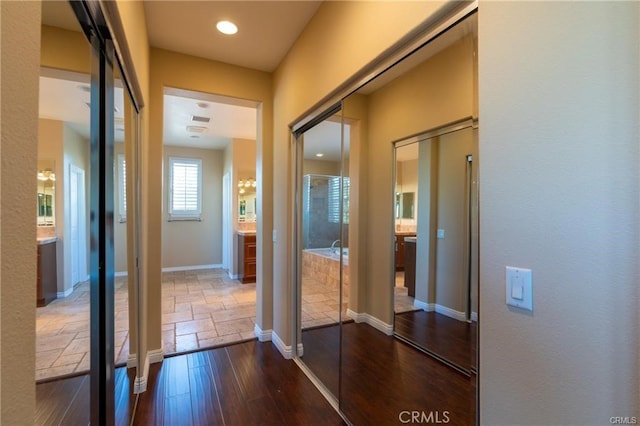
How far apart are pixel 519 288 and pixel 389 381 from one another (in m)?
1.35

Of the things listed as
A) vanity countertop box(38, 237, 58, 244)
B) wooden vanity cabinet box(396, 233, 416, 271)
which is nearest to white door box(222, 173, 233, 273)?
wooden vanity cabinet box(396, 233, 416, 271)

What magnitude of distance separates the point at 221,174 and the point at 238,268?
2522mm

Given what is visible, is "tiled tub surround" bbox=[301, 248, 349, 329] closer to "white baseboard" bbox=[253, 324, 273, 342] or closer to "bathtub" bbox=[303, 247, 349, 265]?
"bathtub" bbox=[303, 247, 349, 265]

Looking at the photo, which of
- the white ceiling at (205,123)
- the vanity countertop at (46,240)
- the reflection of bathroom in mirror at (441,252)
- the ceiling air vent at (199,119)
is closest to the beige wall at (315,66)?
the reflection of bathroom in mirror at (441,252)

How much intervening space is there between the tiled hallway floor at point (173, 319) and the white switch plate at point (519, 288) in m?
1.24

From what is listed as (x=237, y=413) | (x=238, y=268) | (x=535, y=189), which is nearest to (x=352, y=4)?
(x=535, y=189)

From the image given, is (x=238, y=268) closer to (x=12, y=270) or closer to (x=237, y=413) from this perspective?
(x=237, y=413)

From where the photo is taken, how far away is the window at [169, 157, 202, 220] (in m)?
6.43

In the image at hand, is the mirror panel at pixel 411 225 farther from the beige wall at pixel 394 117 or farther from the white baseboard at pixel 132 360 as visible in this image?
the white baseboard at pixel 132 360

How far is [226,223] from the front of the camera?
21.3 feet

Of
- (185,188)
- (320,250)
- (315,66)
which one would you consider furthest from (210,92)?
(185,188)

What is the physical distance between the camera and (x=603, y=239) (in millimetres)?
734

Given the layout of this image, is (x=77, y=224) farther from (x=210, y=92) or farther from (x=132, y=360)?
(x=210, y=92)

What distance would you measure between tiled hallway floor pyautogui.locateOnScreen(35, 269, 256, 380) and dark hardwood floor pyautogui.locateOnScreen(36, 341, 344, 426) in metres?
0.34
